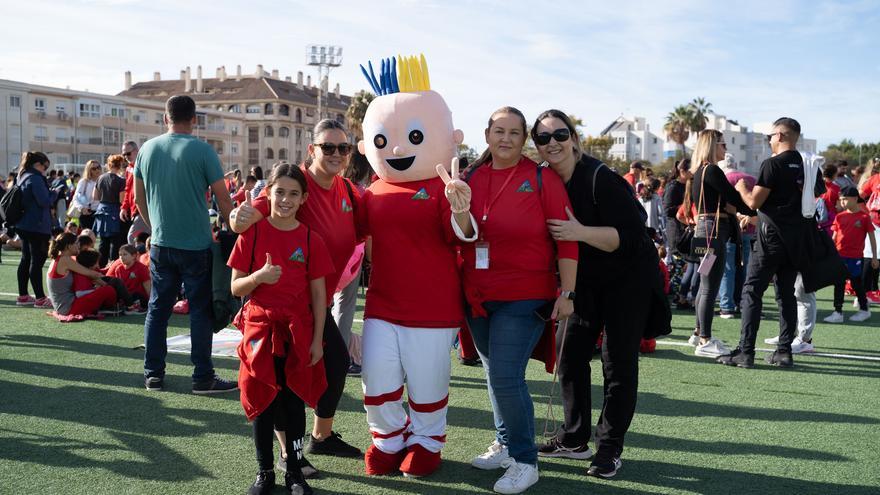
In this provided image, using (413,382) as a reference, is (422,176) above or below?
above

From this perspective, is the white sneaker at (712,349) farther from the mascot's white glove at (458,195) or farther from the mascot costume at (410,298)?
the mascot's white glove at (458,195)

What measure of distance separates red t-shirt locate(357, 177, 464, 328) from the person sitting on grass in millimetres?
5335

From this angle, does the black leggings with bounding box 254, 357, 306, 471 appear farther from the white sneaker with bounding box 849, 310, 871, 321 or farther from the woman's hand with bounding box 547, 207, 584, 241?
the white sneaker with bounding box 849, 310, 871, 321

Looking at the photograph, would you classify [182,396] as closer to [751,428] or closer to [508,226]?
[508,226]

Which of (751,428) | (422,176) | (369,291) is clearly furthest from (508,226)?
(751,428)

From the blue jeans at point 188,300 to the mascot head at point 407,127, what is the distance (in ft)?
6.20

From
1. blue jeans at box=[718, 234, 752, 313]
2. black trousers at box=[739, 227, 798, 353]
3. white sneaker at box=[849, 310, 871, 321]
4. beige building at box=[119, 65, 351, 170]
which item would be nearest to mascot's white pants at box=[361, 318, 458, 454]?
black trousers at box=[739, 227, 798, 353]

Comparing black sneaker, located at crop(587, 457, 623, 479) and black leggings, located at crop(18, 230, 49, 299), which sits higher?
black leggings, located at crop(18, 230, 49, 299)

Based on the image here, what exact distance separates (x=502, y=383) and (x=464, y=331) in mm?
662

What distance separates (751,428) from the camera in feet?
15.5

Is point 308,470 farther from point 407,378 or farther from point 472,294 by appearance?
point 472,294

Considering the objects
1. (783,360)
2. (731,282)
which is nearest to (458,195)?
(783,360)

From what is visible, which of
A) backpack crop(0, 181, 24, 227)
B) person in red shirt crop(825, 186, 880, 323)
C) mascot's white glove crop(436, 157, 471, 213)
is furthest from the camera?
person in red shirt crop(825, 186, 880, 323)

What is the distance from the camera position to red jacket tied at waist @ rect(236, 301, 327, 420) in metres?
3.55
